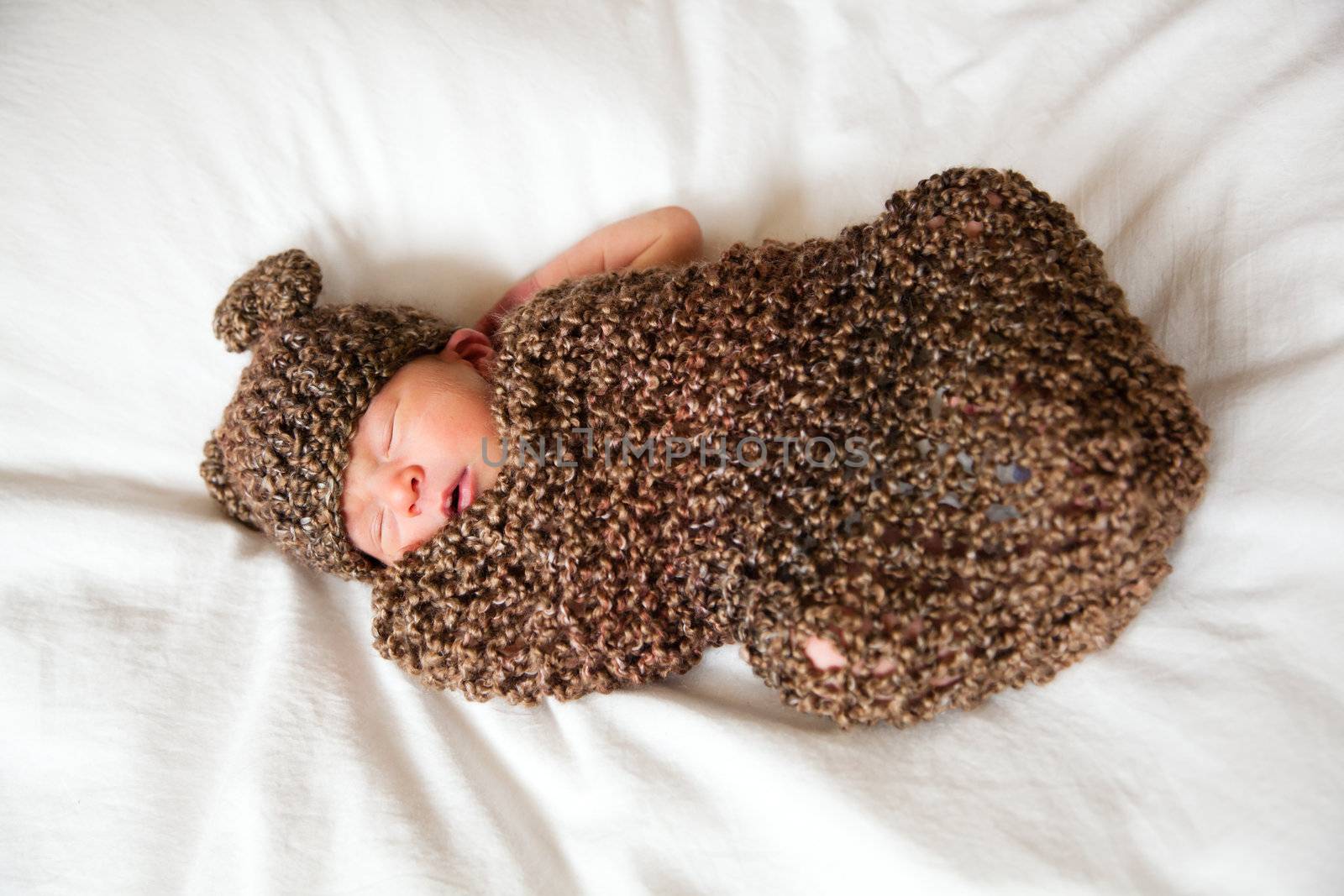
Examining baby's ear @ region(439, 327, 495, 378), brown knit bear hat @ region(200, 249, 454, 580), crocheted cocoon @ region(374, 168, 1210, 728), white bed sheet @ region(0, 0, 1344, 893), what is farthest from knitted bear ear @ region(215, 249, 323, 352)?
crocheted cocoon @ region(374, 168, 1210, 728)

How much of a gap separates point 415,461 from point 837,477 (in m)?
0.60

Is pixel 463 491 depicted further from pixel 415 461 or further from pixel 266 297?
pixel 266 297

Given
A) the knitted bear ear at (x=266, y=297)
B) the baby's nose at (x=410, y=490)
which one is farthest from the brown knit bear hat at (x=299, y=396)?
the baby's nose at (x=410, y=490)

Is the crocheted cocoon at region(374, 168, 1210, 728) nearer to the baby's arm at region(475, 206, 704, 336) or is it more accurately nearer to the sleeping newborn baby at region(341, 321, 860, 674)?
the sleeping newborn baby at region(341, 321, 860, 674)

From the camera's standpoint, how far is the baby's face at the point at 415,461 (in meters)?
1.25

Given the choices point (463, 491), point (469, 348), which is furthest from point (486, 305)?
A: point (463, 491)

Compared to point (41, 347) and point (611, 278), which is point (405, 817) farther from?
point (41, 347)

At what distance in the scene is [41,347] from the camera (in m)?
1.49

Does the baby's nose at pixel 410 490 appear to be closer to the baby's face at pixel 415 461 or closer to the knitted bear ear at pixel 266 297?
the baby's face at pixel 415 461

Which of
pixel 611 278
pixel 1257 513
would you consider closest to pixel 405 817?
pixel 611 278

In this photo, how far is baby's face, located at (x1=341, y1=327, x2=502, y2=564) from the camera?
1254mm

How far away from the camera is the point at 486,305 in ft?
5.34

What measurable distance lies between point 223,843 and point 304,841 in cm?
12

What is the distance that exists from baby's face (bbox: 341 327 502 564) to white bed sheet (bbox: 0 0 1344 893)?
0.70ft
